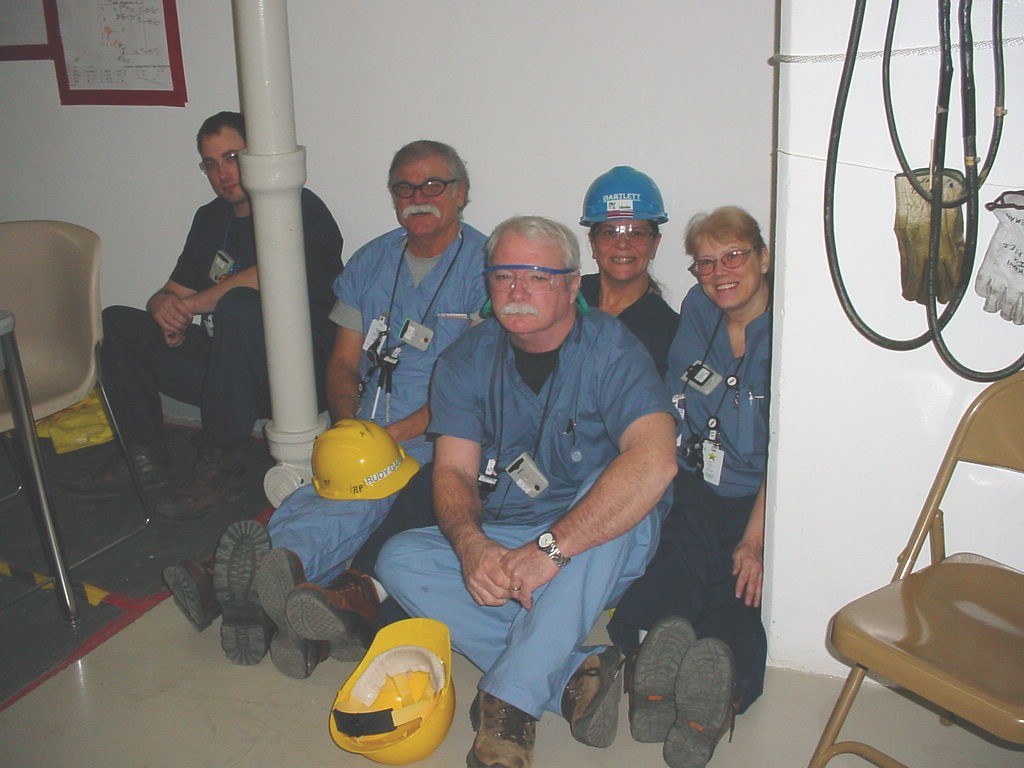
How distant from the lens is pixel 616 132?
9.77 feet

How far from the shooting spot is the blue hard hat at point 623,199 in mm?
2787

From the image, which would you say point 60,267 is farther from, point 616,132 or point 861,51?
point 861,51

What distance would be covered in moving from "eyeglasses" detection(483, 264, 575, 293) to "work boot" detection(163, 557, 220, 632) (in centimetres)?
120

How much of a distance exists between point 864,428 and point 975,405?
0.80ft

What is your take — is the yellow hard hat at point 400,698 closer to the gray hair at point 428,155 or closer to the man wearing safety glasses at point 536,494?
the man wearing safety glasses at point 536,494

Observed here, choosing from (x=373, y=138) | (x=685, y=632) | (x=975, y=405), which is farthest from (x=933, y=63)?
(x=373, y=138)

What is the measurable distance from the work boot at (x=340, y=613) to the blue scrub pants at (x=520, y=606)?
0.14 metres

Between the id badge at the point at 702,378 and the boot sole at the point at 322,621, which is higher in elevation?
the id badge at the point at 702,378

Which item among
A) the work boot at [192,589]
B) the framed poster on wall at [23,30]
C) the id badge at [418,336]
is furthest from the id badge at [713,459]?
the framed poster on wall at [23,30]

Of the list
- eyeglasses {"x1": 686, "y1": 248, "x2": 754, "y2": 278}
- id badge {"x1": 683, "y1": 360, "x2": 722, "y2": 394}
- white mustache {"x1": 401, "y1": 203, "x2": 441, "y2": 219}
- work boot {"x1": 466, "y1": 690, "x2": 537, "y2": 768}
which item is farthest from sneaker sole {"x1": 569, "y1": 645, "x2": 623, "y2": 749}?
white mustache {"x1": 401, "y1": 203, "x2": 441, "y2": 219}

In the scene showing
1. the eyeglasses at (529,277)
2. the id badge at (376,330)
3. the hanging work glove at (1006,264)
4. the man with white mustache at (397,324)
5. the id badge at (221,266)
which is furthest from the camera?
the id badge at (221,266)

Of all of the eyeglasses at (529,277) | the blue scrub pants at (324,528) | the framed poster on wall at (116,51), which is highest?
the framed poster on wall at (116,51)

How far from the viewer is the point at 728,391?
2500mm

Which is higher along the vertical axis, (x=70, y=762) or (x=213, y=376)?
(x=213, y=376)
